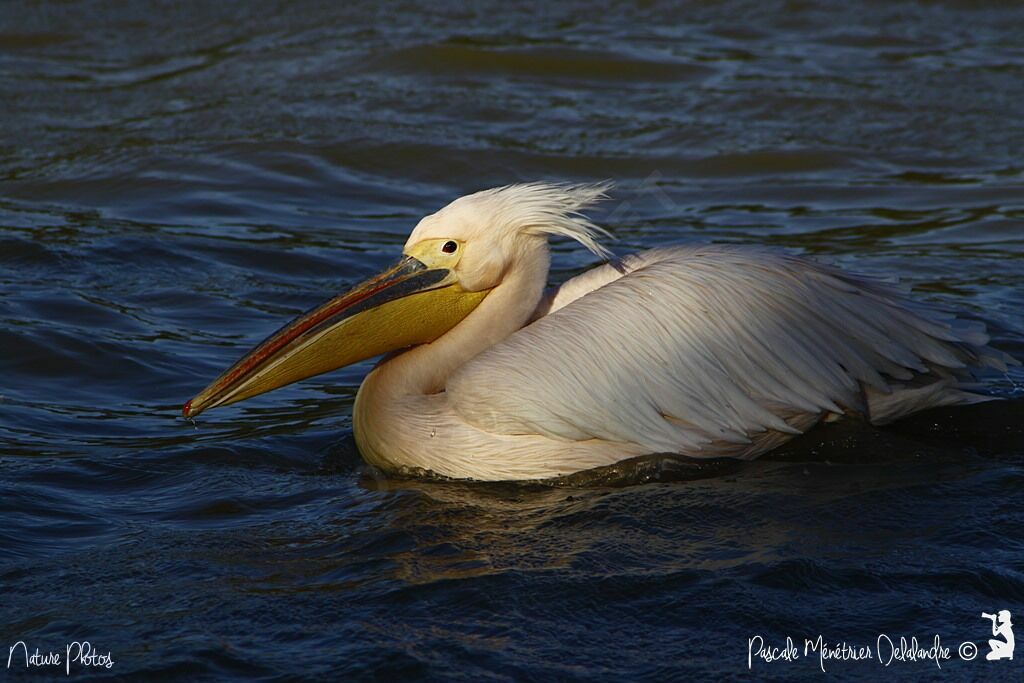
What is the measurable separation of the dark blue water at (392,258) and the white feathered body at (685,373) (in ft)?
0.31

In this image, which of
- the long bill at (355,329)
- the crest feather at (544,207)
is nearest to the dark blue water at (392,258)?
the long bill at (355,329)

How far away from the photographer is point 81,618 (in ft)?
10.1

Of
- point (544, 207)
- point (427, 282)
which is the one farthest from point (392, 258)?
point (544, 207)

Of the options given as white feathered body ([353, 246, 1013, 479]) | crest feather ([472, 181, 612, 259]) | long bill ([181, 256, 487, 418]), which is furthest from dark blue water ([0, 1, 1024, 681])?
crest feather ([472, 181, 612, 259])

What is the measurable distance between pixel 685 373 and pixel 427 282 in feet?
2.68

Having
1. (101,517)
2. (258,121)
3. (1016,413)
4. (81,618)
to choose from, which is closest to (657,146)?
(258,121)

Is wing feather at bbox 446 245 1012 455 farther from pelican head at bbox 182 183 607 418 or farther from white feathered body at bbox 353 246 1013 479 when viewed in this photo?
pelican head at bbox 182 183 607 418

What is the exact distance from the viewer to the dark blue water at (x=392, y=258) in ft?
9.98

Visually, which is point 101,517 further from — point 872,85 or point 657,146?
point 872,85

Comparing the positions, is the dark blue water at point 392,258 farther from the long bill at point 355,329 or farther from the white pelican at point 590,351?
the long bill at point 355,329

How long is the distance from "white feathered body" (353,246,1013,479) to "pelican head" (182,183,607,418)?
0.20 meters

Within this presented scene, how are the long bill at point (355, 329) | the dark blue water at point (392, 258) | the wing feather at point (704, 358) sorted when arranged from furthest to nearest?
the long bill at point (355, 329) < the wing feather at point (704, 358) < the dark blue water at point (392, 258)

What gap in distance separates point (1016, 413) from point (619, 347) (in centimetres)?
129

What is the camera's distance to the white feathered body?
12.6 ft
